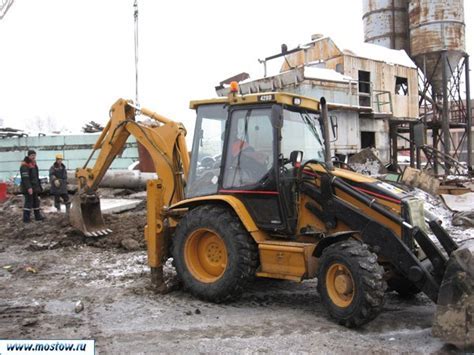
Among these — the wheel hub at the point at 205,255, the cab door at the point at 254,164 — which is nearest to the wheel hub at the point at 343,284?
the cab door at the point at 254,164

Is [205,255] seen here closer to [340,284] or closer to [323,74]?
[340,284]

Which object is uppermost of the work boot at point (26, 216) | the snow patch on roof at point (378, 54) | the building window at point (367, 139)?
the snow patch on roof at point (378, 54)

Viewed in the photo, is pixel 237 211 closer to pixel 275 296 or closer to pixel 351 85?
pixel 275 296

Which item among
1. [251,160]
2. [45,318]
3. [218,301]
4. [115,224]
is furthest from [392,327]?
[115,224]

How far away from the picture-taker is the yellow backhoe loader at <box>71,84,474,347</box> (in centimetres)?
450

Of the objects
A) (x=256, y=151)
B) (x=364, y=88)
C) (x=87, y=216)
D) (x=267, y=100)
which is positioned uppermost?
(x=364, y=88)

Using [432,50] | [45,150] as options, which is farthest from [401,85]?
[45,150]

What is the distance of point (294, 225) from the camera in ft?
17.8

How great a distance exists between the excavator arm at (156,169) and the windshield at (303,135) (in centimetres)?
174

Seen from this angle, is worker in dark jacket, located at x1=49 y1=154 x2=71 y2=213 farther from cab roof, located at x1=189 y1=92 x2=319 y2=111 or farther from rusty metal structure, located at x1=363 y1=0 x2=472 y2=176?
rusty metal structure, located at x1=363 y1=0 x2=472 y2=176

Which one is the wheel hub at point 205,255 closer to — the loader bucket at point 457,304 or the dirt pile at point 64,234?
the loader bucket at point 457,304

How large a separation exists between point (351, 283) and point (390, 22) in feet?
86.4

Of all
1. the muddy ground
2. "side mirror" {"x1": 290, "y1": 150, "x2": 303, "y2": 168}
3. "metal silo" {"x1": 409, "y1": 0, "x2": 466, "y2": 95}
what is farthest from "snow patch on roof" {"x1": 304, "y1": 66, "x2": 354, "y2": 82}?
"side mirror" {"x1": 290, "y1": 150, "x2": 303, "y2": 168}

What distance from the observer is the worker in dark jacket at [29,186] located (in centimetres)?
1099
